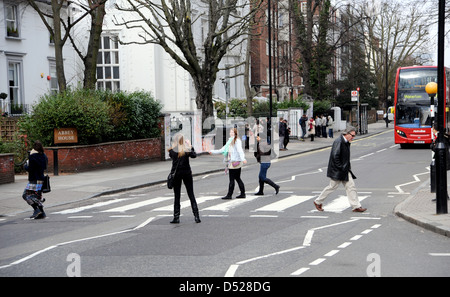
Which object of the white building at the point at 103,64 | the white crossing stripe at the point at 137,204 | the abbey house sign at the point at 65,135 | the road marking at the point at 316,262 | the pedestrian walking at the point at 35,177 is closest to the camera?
the road marking at the point at 316,262

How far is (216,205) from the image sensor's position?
48.1 ft

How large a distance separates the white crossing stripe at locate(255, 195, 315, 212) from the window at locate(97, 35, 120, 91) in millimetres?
28165

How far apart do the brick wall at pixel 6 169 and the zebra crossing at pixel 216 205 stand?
523cm

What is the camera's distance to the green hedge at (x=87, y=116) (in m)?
23.2

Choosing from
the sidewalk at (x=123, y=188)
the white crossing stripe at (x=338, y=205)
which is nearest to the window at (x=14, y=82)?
the sidewalk at (x=123, y=188)

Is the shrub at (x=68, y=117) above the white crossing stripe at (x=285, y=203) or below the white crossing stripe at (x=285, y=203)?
above

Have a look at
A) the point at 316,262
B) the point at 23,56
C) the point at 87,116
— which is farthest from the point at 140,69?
the point at 316,262

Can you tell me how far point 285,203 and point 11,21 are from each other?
79.6 ft

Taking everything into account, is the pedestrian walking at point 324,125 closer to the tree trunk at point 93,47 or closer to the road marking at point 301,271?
the tree trunk at point 93,47

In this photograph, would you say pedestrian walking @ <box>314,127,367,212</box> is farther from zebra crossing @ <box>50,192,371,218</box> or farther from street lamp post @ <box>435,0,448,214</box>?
street lamp post @ <box>435,0,448,214</box>

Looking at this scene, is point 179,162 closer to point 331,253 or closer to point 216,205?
point 216,205

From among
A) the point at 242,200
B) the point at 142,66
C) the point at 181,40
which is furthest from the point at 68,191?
the point at 142,66

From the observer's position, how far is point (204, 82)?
30.4 m

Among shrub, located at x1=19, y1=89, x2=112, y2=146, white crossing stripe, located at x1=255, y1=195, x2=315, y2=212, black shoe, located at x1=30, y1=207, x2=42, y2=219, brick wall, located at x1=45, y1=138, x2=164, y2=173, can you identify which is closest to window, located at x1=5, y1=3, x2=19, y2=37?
shrub, located at x1=19, y1=89, x2=112, y2=146
